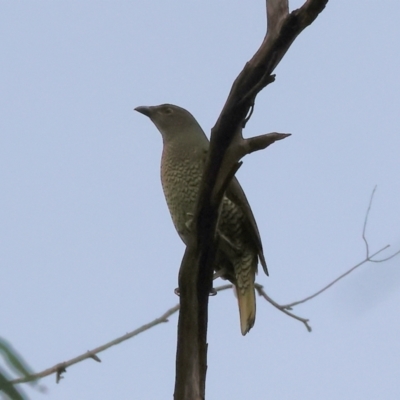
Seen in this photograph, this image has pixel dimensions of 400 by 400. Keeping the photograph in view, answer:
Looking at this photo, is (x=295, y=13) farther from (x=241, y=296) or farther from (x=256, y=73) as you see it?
(x=241, y=296)

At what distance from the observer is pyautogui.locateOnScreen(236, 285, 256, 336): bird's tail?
4406 millimetres

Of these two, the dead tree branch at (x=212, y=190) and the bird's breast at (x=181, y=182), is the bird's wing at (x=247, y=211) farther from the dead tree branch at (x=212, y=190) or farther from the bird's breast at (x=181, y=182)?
the dead tree branch at (x=212, y=190)

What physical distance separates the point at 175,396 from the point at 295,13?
4.98 feet

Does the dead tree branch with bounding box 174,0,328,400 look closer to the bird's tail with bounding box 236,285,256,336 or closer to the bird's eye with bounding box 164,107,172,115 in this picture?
the bird's tail with bounding box 236,285,256,336

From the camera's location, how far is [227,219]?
482cm

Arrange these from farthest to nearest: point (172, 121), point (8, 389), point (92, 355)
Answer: point (172, 121)
point (92, 355)
point (8, 389)

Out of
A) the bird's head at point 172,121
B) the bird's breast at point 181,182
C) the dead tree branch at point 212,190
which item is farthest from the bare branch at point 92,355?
the bird's head at point 172,121

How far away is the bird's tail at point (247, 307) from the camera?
14.5ft

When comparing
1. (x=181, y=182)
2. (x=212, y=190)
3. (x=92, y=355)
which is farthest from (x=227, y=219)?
(x=92, y=355)

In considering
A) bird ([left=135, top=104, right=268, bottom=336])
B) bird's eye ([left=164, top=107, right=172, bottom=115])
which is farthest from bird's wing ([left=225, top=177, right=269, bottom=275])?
bird's eye ([left=164, top=107, right=172, bottom=115])

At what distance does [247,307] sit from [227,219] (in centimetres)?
68

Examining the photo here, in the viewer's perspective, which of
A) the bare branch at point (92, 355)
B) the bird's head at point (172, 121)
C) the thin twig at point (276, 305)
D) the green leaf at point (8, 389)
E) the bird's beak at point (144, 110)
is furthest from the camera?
the bird's beak at point (144, 110)

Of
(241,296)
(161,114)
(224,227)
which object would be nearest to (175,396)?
(241,296)

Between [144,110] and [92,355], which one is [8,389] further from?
[144,110]
